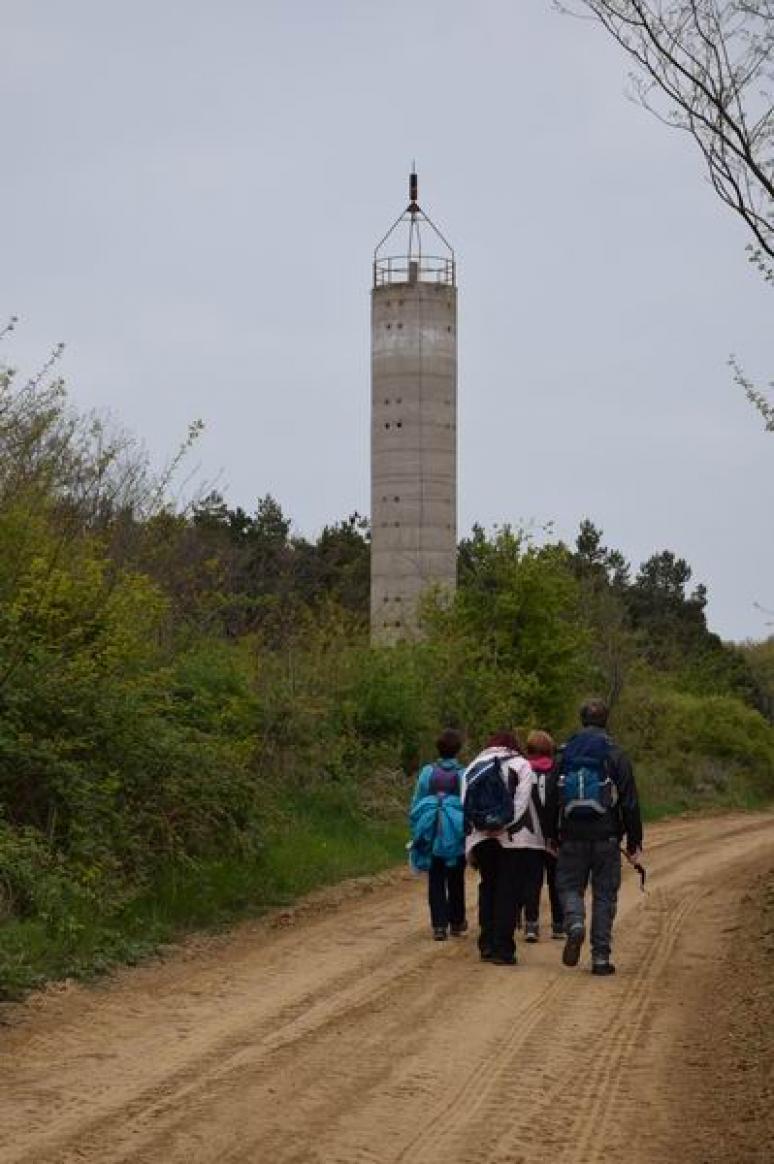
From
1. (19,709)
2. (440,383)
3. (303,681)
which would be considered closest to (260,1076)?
(19,709)

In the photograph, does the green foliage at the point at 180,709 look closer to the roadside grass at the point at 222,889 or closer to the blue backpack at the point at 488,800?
the roadside grass at the point at 222,889

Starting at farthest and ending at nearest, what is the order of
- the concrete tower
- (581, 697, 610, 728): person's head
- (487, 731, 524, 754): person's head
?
the concrete tower < (487, 731, 524, 754): person's head < (581, 697, 610, 728): person's head

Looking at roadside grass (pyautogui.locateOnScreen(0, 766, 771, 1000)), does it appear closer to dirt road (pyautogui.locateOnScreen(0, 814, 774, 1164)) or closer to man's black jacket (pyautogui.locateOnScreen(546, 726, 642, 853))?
dirt road (pyautogui.locateOnScreen(0, 814, 774, 1164))

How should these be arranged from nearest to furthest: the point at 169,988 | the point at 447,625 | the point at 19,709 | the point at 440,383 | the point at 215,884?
the point at 169,988
the point at 19,709
the point at 215,884
the point at 447,625
the point at 440,383

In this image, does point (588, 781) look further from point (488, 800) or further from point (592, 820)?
point (488, 800)

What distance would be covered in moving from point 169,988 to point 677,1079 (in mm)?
4263

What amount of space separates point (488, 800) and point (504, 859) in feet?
1.68

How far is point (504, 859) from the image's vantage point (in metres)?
13.4

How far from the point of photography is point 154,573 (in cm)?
2606

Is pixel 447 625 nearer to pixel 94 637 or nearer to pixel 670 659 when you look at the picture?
pixel 94 637

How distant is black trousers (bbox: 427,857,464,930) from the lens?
14.3 m

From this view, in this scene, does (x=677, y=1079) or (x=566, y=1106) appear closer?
(x=566, y=1106)

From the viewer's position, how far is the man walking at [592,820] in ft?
42.0

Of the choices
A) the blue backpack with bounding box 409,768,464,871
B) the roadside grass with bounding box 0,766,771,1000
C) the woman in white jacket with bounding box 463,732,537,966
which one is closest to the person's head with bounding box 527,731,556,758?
the blue backpack with bounding box 409,768,464,871
